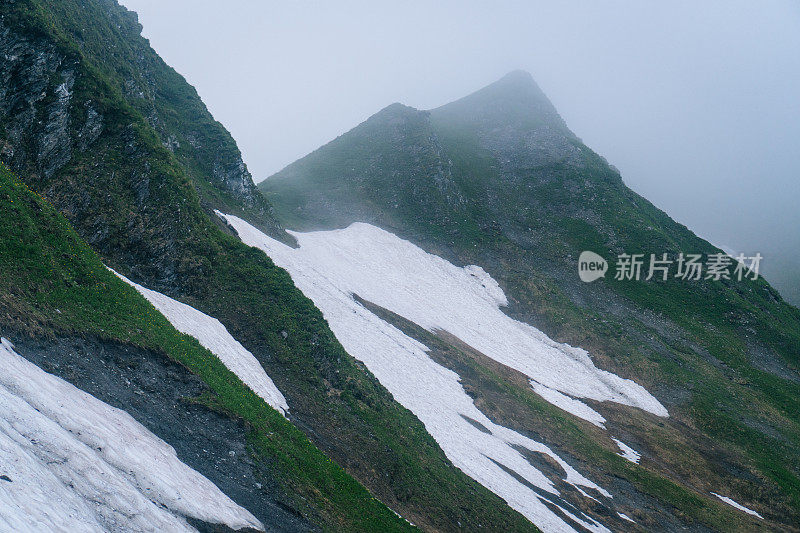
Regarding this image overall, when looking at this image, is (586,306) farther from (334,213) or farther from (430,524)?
(430,524)

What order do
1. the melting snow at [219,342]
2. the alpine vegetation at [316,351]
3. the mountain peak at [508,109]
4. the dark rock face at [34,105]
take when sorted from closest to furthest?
1. the alpine vegetation at [316,351]
2. the melting snow at [219,342]
3. the dark rock face at [34,105]
4. the mountain peak at [508,109]

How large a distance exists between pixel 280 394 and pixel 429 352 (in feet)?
62.7

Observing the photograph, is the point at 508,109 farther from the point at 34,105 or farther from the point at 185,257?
the point at 34,105

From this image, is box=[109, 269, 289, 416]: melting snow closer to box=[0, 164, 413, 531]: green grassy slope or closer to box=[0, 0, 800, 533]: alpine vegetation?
box=[0, 0, 800, 533]: alpine vegetation

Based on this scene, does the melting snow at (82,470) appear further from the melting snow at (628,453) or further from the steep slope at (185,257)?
the melting snow at (628,453)

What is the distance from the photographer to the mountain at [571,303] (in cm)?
3728

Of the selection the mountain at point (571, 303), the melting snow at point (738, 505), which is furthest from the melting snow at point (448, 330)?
the melting snow at point (738, 505)

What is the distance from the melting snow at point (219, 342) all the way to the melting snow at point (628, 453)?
30.2 metres

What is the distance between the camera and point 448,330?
49.4m

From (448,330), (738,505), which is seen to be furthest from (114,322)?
(738,505)

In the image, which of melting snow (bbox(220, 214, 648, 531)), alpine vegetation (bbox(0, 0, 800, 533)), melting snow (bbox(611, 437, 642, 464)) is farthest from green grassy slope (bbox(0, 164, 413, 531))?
melting snow (bbox(611, 437, 642, 464))

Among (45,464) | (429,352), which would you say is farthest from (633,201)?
(45,464)

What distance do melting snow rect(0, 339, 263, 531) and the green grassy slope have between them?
116 inches

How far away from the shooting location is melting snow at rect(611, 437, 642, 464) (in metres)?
37.3
